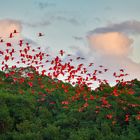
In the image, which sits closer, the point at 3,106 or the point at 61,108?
the point at 3,106

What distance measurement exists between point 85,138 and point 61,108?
151 inches

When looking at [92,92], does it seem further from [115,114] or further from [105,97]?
[115,114]

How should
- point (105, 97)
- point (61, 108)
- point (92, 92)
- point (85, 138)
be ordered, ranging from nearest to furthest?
point (85, 138) → point (61, 108) → point (105, 97) → point (92, 92)

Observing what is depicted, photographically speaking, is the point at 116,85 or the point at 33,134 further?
the point at 116,85

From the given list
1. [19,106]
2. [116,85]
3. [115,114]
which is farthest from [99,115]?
[116,85]

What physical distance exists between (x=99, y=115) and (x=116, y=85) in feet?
18.1

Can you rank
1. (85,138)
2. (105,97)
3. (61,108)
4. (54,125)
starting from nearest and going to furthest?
(85,138) < (54,125) < (61,108) < (105,97)

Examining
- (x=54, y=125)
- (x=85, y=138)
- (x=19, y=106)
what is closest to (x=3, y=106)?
(x=19, y=106)

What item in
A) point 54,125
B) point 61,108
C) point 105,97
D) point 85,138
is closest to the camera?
point 85,138

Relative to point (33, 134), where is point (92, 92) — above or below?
above

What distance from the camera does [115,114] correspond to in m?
19.4

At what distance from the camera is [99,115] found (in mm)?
19219

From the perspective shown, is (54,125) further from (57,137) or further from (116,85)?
(116,85)

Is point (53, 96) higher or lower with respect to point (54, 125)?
higher
